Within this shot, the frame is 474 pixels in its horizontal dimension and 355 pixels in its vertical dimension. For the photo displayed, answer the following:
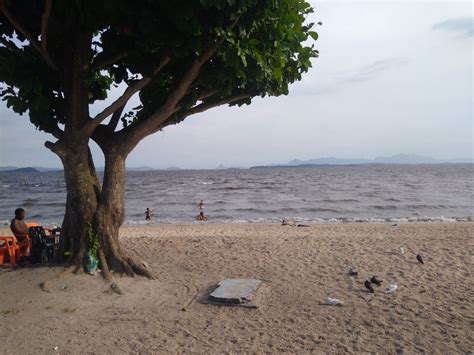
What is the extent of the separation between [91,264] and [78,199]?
1079 mm

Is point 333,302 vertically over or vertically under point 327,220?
over

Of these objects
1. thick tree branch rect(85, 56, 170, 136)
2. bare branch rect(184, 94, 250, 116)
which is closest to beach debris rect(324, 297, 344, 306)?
bare branch rect(184, 94, 250, 116)

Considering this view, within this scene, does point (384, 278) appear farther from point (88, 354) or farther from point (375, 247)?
point (88, 354)

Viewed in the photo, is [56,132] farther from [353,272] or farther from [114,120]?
[353,272]

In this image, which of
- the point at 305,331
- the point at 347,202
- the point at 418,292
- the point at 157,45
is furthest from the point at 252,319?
the point at 347,202

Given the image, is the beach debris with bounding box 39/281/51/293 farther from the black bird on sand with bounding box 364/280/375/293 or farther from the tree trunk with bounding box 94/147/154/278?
the black bird on sand with bounding box 364/280/375/293

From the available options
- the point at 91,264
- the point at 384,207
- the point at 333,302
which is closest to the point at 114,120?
the point at 91,264

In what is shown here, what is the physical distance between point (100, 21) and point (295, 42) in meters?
2.91

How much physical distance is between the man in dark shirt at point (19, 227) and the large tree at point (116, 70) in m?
1.57

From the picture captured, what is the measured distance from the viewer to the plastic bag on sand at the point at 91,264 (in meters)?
6.55

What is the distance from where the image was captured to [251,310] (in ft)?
18.3

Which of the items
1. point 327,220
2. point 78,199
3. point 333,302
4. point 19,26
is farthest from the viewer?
point 327,220

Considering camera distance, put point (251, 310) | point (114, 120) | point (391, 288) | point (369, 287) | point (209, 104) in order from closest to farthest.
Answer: point (251, 310), point (369, 287), point (391, 288), point (114, 120), point (209, 104)

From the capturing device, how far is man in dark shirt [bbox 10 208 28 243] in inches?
307
